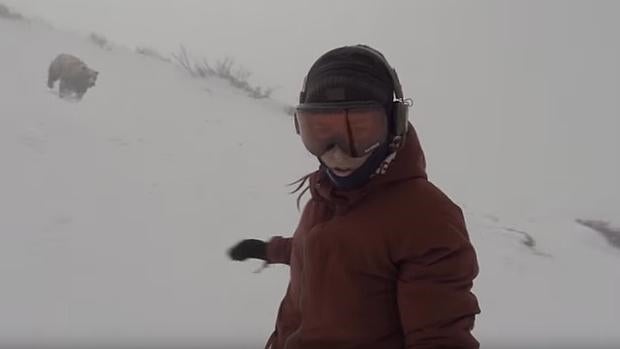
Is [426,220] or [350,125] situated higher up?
[350,125]

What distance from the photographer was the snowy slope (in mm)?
2045

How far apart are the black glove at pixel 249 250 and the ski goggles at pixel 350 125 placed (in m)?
0.36

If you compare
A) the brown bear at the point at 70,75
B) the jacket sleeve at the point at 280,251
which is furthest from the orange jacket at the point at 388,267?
the brown bear at the point at 70,75

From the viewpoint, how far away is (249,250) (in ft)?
3.81

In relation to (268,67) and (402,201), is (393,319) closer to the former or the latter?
(402,201)

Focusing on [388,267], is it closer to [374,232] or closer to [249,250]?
[374,232]

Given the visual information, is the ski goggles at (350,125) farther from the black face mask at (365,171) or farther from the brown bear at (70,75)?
the brown bear at (70,75)

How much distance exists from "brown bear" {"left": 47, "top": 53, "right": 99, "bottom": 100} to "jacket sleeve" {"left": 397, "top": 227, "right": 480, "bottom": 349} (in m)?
3.16

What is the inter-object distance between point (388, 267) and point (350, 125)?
0.63 ft

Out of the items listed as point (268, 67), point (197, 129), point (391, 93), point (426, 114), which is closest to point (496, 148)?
point (426, 114)

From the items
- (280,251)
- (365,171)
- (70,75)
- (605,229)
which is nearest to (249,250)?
(280,251)

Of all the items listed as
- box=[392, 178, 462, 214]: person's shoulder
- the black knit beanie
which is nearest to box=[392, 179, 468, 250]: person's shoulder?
box=[392, 178, 462, 214]: person's shoulder

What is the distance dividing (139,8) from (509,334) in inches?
133

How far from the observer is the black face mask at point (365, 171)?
84 cm
